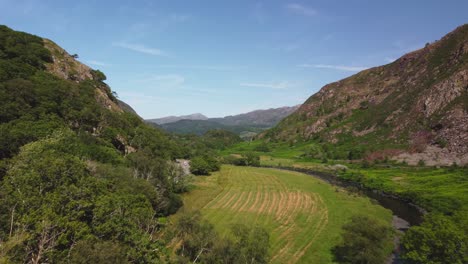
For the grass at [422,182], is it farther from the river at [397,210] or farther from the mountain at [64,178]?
the mountain at [64,178]

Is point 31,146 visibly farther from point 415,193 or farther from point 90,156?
point 415,193

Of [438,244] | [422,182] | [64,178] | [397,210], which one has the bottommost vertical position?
[397,210]

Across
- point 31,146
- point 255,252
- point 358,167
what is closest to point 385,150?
point 358,167

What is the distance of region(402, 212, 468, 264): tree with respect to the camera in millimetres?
35594

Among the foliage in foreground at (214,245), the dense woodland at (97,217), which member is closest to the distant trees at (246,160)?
the dense woodland at (97,217)

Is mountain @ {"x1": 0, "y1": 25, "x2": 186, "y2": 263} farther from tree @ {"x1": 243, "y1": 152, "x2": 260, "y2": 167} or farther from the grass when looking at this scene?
tree @ {"x1": 243, "y1": 152, "x2": 260, "y2": 167}

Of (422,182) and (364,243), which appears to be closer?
(364,243)

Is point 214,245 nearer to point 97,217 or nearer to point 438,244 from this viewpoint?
point 97,217

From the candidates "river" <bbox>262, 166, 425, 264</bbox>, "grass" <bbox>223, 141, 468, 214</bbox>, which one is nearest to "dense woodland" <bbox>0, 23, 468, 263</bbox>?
"grass" <bbox>223, 141, 468, 214</bbox>

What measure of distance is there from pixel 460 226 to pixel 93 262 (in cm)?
5128

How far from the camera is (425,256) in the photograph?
121ft

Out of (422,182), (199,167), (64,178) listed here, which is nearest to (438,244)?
(64,178)

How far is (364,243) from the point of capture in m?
43.0

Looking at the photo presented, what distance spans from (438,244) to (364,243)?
390 inches
